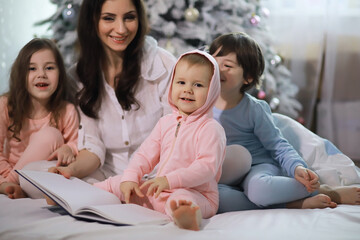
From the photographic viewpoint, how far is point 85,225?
1.26 metres

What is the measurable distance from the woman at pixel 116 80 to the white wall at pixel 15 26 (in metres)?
1.06

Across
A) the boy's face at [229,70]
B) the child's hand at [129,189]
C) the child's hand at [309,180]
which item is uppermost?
the boy's face at [229,70]

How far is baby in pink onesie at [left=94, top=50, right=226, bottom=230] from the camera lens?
1.38 m

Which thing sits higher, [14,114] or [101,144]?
[14,114]

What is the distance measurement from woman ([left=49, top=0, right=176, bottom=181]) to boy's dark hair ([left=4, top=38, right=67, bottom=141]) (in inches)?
3.4

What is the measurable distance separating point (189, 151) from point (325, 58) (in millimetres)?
2429

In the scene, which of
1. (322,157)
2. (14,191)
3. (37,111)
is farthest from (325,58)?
(14,191)

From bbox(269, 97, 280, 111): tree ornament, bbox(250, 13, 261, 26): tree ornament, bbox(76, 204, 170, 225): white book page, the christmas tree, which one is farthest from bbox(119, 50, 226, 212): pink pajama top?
bbox(269, 97, 280, 111): tree ornament

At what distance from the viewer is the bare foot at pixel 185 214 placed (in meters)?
1.21

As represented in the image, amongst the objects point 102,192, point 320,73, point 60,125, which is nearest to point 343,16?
point 320,73

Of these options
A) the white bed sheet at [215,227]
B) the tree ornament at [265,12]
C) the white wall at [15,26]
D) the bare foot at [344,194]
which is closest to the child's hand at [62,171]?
the white bed sheet at [215,227]

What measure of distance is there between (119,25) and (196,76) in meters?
0.54

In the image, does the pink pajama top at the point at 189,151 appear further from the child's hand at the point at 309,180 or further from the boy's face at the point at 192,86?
the child's hand at the point at 309,180

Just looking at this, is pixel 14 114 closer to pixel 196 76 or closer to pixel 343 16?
pixel 196 76
